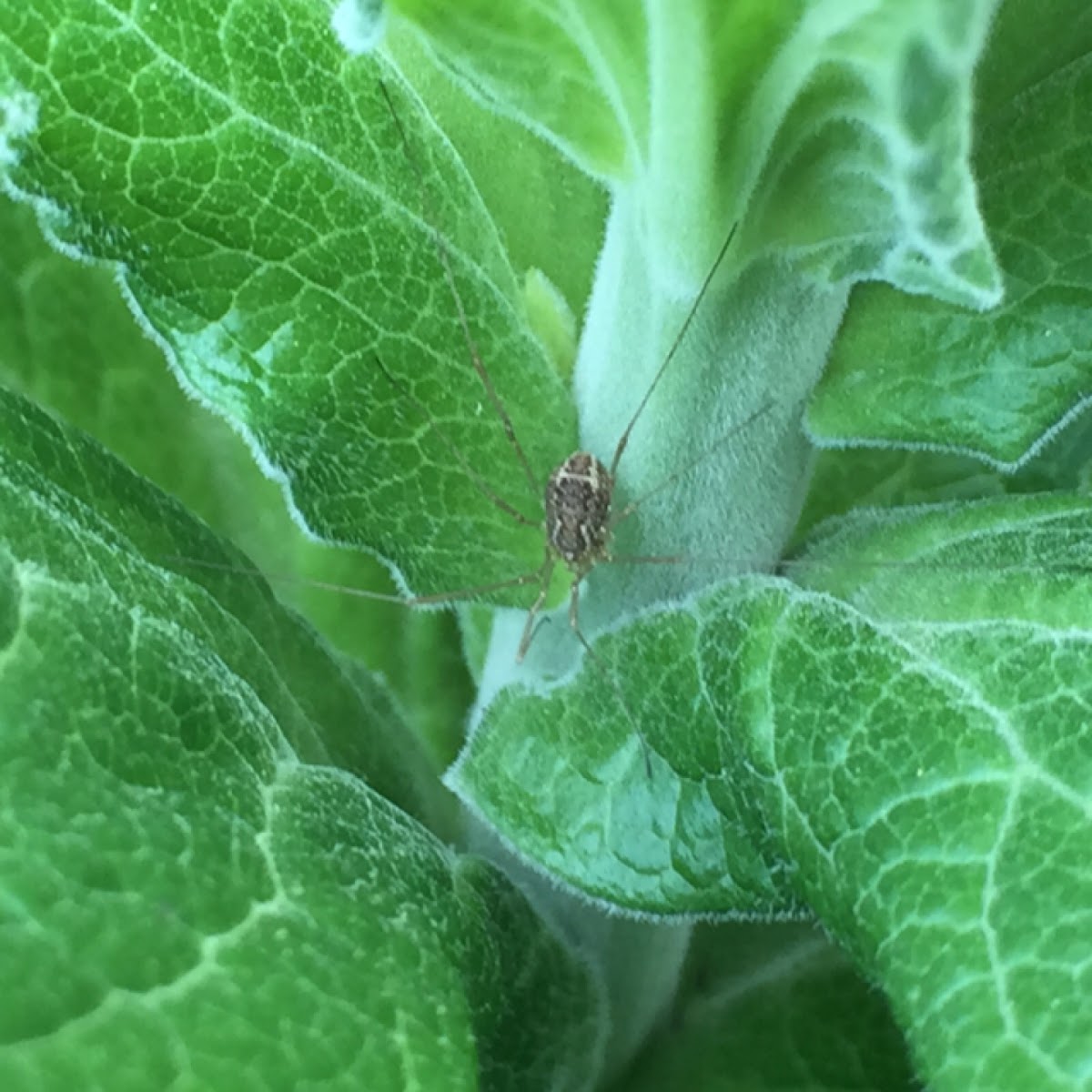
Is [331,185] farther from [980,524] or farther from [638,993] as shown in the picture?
[638,993]

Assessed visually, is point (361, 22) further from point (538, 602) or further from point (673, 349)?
point (538, 602)

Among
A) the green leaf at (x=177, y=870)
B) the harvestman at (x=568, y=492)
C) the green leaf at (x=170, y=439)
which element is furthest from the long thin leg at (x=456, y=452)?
the green leaf at (x=170, y=439)

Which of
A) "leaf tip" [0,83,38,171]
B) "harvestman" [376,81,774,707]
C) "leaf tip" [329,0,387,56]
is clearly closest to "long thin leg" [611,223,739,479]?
"harvestman" [376,81,774,707]

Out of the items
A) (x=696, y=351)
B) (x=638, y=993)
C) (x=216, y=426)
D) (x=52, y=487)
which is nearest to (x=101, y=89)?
(x=52, y=487)

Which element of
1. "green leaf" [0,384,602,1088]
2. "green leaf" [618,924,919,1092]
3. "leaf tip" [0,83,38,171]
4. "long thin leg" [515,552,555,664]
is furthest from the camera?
"green leaf" [618,924,919,1092]

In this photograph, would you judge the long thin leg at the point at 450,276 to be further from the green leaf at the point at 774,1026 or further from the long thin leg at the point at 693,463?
the green leaf at the point at 774,1026

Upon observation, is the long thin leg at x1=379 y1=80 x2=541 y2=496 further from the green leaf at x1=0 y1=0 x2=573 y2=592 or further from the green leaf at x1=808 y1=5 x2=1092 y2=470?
the green leaf at x1=808 y1=5 x2=1092 y2=470

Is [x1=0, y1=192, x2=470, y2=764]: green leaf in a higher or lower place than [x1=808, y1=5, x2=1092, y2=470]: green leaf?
higher
